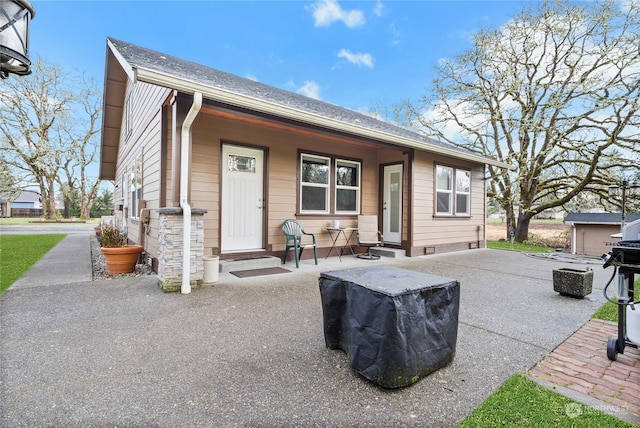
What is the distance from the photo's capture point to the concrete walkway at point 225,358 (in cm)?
155

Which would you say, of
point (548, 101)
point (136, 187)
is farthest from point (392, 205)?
point (548, 101)

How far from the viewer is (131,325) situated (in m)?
2.69

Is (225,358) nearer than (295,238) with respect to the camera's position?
Yes

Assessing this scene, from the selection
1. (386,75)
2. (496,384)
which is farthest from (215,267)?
(386,75)

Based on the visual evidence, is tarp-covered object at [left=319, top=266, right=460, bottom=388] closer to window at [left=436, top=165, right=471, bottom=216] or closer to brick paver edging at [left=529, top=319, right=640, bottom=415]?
brick paver edging at [left=529, top=319, right=640, bottom=415]

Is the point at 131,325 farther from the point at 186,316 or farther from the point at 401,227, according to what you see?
the point at 401,227

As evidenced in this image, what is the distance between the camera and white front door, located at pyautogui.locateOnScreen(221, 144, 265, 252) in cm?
525

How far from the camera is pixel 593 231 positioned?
884 centimetres

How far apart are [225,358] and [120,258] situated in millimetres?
3465

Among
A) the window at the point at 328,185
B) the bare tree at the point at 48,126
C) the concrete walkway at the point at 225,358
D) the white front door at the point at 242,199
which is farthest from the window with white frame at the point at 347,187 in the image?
the bare tree at the point at 48,126

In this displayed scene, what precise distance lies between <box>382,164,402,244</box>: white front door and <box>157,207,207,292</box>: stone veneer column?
15.0 feet

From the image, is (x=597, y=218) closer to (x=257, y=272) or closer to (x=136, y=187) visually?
(x=257, y=272)

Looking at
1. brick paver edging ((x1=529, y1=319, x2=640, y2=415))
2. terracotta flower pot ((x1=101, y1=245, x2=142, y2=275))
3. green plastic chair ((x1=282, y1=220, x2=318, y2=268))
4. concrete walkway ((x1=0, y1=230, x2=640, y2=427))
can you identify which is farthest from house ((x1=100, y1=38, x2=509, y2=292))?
brick paver edging ((x1=529, y1=319, x2=640, y2=415))

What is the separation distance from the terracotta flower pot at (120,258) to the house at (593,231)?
11144 mm
